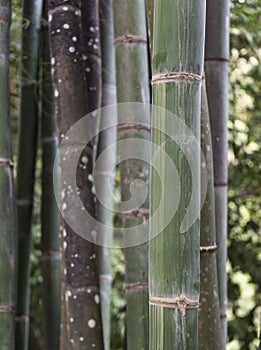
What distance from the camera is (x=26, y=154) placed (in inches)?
57.5

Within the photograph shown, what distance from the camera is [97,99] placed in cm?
125

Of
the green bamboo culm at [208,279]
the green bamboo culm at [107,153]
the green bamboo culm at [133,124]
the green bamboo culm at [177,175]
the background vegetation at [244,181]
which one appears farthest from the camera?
the background vegetation at [244,181]

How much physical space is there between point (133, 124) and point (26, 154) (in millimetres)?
449

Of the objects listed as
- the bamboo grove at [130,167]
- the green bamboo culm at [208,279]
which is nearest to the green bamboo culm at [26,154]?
the bamboo grove at [130,167]

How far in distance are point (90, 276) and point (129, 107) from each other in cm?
30

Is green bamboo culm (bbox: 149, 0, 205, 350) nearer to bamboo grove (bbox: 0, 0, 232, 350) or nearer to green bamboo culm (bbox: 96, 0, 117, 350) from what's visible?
bamboo grove (bbox: 0, 0, 232, 350)

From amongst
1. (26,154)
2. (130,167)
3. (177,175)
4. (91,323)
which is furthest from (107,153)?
(177,175)

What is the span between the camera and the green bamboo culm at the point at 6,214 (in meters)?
1.08

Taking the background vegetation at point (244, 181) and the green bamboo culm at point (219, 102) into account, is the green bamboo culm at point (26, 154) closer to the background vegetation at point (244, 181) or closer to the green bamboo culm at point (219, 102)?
the background vegetation at point (244, 181)

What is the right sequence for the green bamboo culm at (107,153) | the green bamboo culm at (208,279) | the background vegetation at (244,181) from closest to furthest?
the green bamboo culm at (208,279) < the green bamboo culm at (107,153) < the background vegetation at (244,181)

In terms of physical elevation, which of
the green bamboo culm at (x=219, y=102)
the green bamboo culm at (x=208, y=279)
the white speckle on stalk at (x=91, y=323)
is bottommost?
the white speckle on stalk at (x=91, y=323)

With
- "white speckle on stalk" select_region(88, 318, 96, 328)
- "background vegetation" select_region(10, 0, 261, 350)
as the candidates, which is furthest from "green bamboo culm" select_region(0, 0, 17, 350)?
"background vegetation" select_region(10, 0, 261, 350)

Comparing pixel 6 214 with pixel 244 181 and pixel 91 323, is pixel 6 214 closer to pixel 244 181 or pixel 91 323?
pixel 91 323

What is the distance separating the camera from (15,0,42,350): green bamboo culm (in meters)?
1.44
